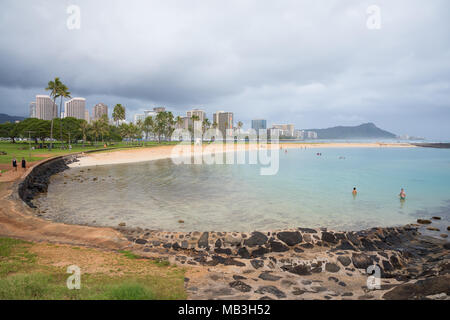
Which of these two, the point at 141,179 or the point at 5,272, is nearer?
the point at 5,272

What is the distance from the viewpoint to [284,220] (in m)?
19.4

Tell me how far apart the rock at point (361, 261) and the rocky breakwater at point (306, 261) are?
45 millimetres

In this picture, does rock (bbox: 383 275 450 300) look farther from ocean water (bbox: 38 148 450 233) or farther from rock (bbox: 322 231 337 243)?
ocean water (bbox: 38 148 450 233)

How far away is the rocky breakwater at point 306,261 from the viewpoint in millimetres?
8180

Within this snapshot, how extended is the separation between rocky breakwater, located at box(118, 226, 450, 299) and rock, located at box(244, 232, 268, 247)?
0.19ft

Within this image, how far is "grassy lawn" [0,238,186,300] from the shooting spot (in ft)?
22.0

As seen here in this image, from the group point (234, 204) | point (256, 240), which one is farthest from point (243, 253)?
point (234, 204)

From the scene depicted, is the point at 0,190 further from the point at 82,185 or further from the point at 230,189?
the point at 230,189

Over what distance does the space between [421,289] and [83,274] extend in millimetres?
11300

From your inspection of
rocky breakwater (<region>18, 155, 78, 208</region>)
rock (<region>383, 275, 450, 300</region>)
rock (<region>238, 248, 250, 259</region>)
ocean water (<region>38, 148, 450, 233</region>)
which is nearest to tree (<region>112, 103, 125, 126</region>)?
rocky breakwater (<region>18, 155, 78, 208</region>)

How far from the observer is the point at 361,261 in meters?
11.5

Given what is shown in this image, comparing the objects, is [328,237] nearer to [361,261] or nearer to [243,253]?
[361,261]

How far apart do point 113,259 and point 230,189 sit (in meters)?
22.8
